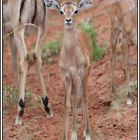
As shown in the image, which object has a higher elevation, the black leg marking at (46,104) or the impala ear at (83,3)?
the impala ear at (83,3)

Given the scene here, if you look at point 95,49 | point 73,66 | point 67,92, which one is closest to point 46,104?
point 67,92

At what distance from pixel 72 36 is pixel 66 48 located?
145mm

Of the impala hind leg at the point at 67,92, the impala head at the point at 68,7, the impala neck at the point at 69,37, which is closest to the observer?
the impala head at the point at 68,7

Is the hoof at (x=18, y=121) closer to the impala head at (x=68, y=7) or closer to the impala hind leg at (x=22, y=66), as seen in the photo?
the impala hind leg at (x=22, y=66)

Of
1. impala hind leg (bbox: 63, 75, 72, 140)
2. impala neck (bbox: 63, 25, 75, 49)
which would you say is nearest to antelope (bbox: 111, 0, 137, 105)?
impala hind leg (bbox: 63, 75, 72, 140)

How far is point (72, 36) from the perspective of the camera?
7742 mm

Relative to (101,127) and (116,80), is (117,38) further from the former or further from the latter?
(101,127)

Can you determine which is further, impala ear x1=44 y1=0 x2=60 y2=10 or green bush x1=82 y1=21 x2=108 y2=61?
green bush x1=82 y1=21 x2=108 y2=61

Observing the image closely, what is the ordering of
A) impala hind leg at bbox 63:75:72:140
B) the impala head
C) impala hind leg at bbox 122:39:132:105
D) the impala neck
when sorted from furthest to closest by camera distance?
impala hind leg at bbox 122:39:132:105, impala hind leg at bbox 63:75:72:140, the impala neck, the impala head

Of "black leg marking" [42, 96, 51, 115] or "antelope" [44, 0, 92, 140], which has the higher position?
"antelope" [44, 0, 92, 140]

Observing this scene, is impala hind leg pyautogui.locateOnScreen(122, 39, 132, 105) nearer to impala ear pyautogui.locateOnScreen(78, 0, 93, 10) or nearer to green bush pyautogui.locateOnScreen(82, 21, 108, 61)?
green bush pyautogui.locateOnScreen(82, 21, 108, 61)

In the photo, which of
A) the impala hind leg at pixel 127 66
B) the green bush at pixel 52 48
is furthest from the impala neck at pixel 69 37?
the green bush at pixel 52 48

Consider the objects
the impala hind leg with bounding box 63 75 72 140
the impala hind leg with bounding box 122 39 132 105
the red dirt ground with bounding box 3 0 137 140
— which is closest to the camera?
the impala hind leg with bounding box 63 75 72 140

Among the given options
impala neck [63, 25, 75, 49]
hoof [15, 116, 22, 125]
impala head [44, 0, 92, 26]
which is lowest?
hoof [15, 116, 22, 125]
